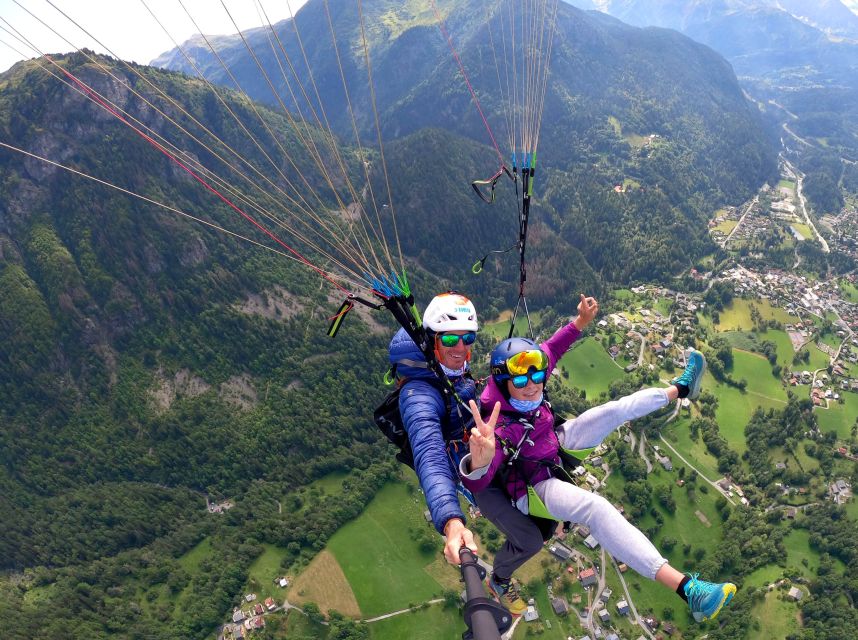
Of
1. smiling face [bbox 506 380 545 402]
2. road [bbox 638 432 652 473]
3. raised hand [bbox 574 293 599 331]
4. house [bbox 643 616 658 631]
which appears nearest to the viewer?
smiling face [bbox 506 380 545 402]

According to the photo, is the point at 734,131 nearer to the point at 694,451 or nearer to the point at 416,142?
the point at 416,142

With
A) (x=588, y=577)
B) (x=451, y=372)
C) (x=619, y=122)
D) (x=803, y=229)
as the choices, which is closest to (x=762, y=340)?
(x=588, y=577)

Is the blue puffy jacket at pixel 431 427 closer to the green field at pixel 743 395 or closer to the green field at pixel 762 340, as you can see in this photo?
the green field at pixel 743 395

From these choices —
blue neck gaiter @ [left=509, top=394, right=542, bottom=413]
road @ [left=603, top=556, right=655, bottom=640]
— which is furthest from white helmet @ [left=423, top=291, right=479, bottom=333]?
road @ [left=603, top=556, right=655, bottom=640]

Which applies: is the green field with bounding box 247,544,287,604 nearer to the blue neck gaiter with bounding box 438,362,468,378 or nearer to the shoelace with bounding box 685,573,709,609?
the blue neck gaiter with bounding box 438,362,468,378

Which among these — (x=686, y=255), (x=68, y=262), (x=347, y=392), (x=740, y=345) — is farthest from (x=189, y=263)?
(x=686, y=255)
